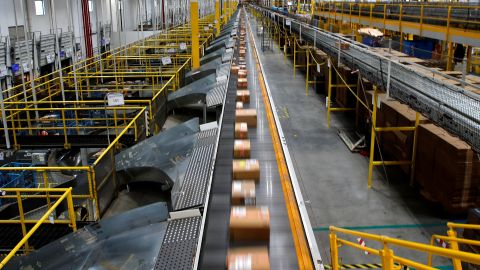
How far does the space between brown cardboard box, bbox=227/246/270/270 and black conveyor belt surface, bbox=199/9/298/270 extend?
3.1 inches

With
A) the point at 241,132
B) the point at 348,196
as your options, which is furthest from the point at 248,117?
the point at 348,196

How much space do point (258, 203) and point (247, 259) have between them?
85cm

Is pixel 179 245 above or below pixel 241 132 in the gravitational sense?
below

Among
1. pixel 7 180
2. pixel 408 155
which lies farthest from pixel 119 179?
pixel 408 155

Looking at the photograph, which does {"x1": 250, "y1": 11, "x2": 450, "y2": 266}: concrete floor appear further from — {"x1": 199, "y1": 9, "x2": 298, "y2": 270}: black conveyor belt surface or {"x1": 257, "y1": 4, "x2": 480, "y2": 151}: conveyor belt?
{"x1": 199, "y1": 9, "x2": 298, "y2": 270}: black conveyor belt surface

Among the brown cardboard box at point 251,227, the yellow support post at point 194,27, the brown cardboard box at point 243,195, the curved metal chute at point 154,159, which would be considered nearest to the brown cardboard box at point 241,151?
the brown cardboard box at point 243,195

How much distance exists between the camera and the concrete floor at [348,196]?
229 inches

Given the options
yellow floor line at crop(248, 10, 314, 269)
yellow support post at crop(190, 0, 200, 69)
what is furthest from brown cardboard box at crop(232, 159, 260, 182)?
yellow support post at crop(190, 0, 200, 69)

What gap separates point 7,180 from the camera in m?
6.91

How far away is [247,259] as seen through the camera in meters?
2.07

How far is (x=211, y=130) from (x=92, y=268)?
223 cm

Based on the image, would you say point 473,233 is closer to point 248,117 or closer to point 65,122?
point 248,117

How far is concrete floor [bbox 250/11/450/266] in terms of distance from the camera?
19.1ft

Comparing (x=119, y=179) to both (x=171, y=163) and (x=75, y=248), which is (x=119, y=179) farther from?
(x=75, y=248)
